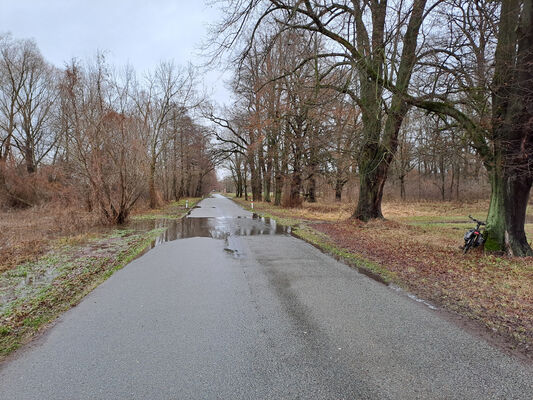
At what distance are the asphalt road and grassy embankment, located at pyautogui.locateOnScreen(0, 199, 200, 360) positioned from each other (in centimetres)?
37

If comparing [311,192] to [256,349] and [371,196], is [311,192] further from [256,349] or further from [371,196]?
[256,349]

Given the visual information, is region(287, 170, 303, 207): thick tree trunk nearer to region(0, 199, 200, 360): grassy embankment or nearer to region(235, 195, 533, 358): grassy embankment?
region(235, 195, 533, 358): grassy embankment

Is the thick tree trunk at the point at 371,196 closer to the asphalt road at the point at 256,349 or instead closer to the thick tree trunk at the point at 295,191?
the asphalt road at the point at 256,349

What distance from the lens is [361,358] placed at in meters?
3.01

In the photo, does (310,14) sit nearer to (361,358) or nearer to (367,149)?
(367,149)

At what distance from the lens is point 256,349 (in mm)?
3182

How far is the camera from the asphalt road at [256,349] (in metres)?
2.55

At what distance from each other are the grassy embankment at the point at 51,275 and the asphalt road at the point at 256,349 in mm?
371

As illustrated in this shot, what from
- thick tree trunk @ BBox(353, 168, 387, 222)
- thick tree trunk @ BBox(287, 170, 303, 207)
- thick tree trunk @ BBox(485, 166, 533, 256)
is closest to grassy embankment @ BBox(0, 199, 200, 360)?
thick tree trunk @ BBox(353, 168, 387, 222)

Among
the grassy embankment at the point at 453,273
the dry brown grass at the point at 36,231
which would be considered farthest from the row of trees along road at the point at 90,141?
the grassy embankment at the point at 453,273

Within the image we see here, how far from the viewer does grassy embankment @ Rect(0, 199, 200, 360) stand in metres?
3.88

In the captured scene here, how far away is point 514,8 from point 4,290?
12339 mm

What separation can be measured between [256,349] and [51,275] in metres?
5.31

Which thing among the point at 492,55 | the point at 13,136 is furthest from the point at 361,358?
the point at 13,136
